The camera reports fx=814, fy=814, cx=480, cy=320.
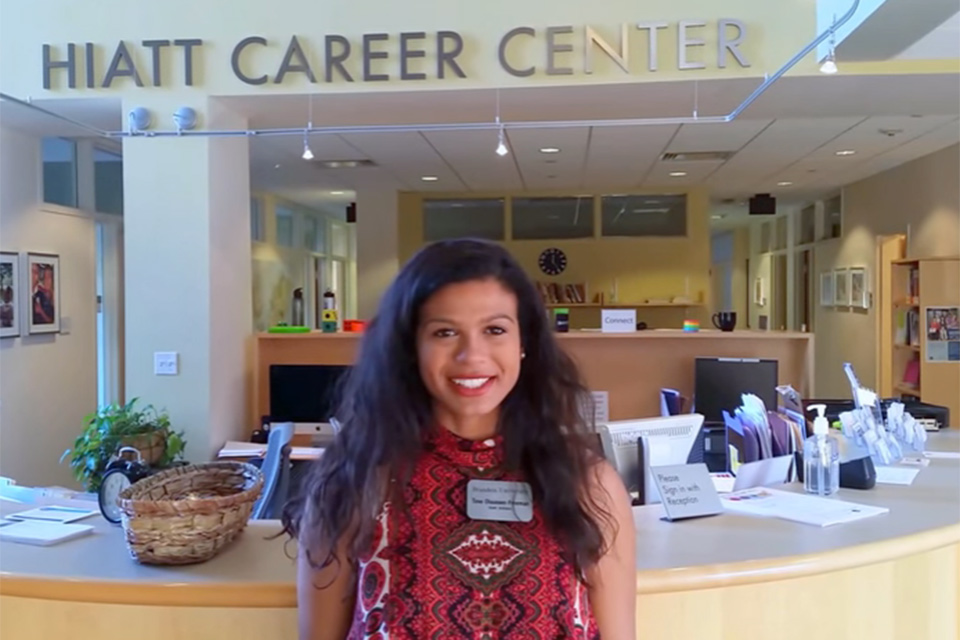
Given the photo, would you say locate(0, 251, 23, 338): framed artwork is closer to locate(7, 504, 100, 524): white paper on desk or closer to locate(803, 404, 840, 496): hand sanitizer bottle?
locate(7, 504, 100, 524): white paper on desk

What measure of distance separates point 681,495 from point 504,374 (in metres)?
0.85

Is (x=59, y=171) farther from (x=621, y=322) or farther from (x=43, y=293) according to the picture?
(x=621, y=322)

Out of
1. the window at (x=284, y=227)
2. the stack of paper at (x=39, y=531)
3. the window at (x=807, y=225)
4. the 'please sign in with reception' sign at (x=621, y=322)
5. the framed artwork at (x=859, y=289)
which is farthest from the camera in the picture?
the window at (x=807, y=225)

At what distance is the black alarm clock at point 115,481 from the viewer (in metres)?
1.77

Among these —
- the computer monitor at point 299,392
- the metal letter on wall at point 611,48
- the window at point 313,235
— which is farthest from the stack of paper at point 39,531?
the window at point 313,235

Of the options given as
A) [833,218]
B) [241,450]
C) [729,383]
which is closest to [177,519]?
[241,450]

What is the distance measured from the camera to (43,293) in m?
5.18

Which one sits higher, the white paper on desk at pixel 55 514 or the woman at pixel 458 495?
the woman at pixel 458 495

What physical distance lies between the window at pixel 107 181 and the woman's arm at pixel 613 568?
549 cm

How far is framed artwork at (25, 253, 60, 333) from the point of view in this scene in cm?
504

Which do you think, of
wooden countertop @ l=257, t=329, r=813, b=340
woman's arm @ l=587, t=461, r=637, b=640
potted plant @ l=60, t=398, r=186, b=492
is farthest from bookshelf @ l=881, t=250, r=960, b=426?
woman's arm @ l=587, t=461, r=637, b=640

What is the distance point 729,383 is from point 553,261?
4539 millimetres

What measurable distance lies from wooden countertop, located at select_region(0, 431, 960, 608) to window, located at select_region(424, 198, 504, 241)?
747 centimetres

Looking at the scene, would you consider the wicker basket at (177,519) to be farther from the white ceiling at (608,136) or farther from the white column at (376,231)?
the white column at (376,231)
